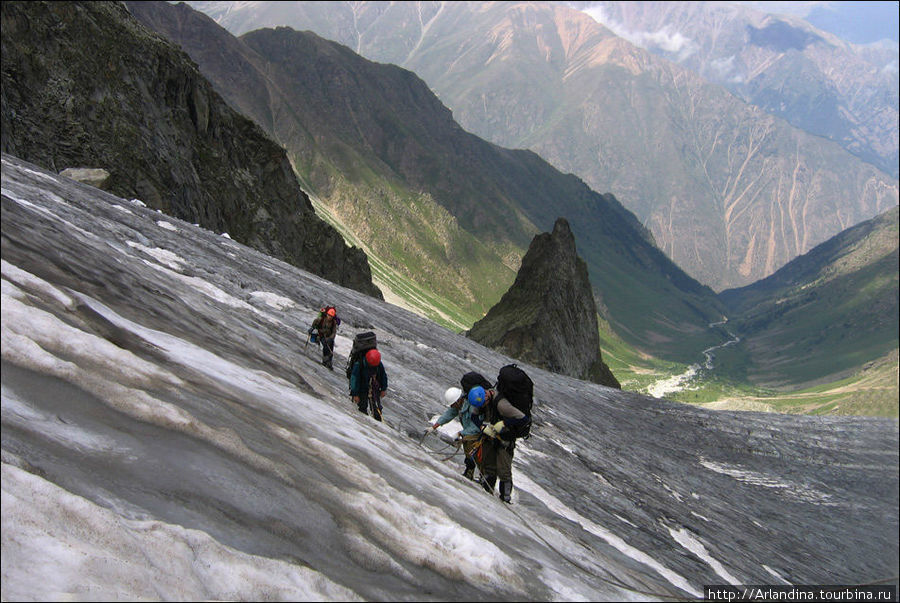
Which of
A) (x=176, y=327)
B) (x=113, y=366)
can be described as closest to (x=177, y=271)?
(x=176, y=327)

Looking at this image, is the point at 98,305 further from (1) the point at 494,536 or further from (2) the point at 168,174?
(2) the point at 168,174

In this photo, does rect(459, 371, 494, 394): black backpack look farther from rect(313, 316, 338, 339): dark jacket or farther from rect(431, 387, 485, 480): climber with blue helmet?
rect(313, 316, 338, 339): dark jacket

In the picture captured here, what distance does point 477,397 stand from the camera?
12359 millimetres

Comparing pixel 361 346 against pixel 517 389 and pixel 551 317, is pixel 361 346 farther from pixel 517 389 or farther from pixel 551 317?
pixel 551 317

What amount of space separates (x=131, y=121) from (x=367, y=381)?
174 feet

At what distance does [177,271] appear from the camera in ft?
63.1

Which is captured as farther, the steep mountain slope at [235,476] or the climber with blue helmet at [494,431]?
the climber with blue helmet at [494,431]

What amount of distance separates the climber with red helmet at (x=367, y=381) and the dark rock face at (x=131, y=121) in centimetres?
3580

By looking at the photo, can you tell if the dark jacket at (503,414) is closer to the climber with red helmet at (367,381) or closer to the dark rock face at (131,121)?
the climber with red helmet at (367,381)

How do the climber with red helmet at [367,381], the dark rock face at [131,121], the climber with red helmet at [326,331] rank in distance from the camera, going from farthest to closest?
1. the dark rock face at [131,121]
2. the climber with red helmet at [326,331]
3. the climber with red helmet at [367,381]

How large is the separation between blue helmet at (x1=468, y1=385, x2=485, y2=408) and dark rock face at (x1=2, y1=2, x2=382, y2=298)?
3881 centimetres

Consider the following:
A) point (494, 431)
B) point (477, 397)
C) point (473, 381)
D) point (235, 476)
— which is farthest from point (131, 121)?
point (235, 476)

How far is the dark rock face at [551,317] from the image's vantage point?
81.8 m

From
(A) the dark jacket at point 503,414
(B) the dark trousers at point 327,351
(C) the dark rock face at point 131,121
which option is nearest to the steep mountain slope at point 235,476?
(B) the dark trousers at point 327,351
